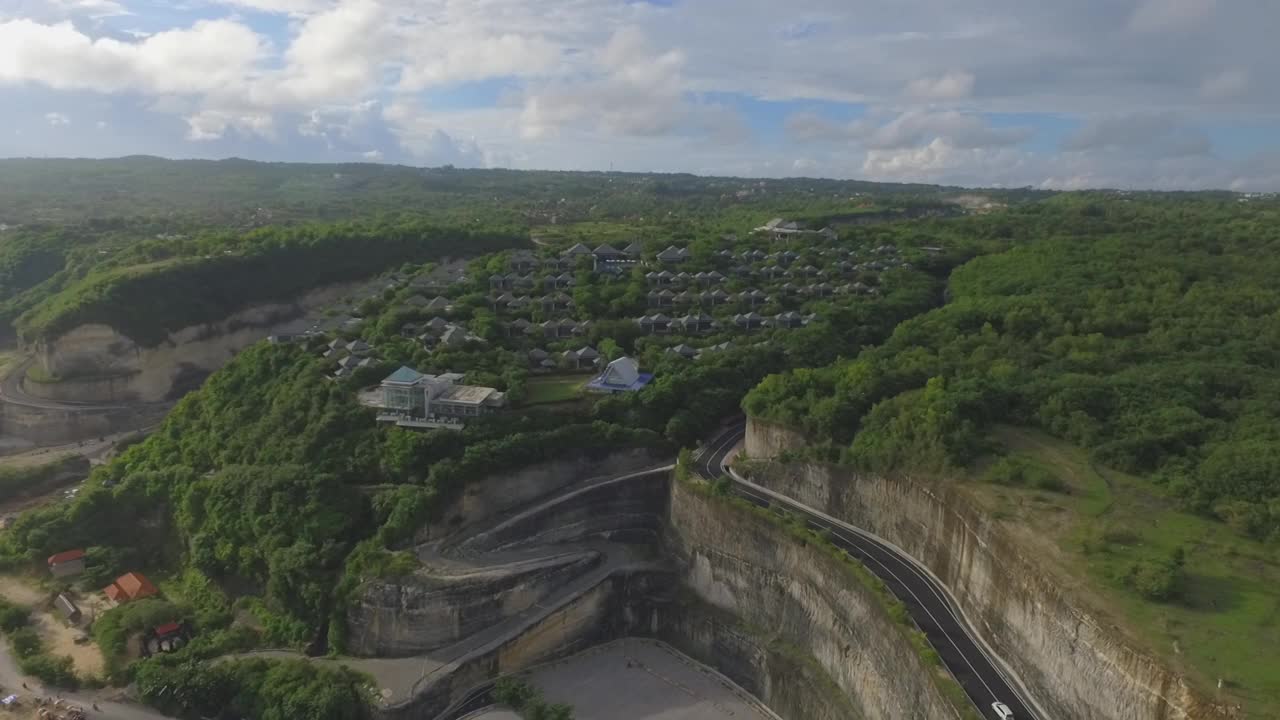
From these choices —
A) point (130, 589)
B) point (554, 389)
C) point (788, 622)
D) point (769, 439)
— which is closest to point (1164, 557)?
point (788, 622)

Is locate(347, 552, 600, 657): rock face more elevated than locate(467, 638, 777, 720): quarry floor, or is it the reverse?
locate(347, 552, 600, 657): rock face

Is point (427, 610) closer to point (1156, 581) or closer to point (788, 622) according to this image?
point (788, 622)

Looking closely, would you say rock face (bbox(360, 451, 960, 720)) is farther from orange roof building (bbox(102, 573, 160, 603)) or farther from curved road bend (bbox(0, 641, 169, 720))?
orange roof building (bbox(102, 573, 160, 603))

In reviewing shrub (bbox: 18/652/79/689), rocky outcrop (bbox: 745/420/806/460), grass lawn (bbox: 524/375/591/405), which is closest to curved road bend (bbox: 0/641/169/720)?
shrub (bbox: 18/652/79/689)

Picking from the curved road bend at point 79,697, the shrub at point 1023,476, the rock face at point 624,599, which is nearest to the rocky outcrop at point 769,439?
the rock face at point 624,599

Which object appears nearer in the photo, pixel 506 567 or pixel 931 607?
pixel 931 607
